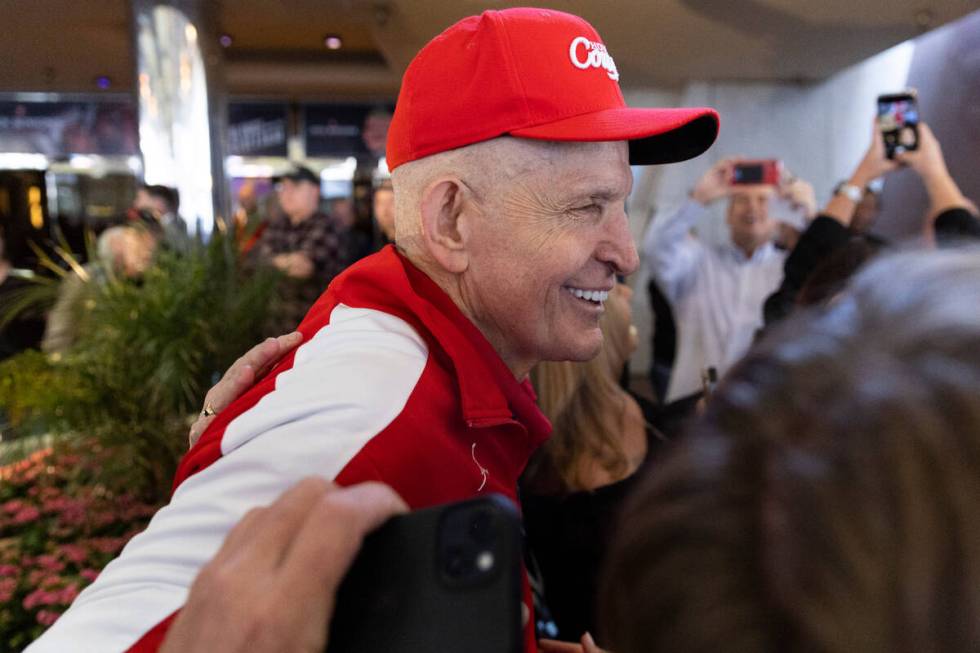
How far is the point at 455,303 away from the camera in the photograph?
1023mm

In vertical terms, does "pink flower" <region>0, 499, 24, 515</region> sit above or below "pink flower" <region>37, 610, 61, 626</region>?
above

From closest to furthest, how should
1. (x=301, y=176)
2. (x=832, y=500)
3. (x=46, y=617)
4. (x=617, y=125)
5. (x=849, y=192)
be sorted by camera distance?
(x=832, y=500) < (x=617, y=125) < (x=46, y=617) < (x=849, y=192) < (x=301, y=176)

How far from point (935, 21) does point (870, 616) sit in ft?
→ 23.5

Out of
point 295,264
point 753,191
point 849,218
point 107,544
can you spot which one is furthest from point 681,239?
point 107,544

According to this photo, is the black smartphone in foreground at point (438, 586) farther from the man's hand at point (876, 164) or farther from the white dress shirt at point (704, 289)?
the white dress shirt at point (704, 289)

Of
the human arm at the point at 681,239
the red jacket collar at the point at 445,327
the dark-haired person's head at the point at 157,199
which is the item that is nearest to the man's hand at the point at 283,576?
the red jacket collar at the point at 445,327

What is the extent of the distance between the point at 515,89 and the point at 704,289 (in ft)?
10.8

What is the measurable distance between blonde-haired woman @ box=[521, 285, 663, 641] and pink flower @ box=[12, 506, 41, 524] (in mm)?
2092

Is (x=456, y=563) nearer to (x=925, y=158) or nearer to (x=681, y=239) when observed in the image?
(x=925, y=158)

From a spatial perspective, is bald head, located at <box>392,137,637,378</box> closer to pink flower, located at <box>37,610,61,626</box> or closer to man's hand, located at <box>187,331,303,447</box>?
man's hand, located at <box>187,331,303,447</box>

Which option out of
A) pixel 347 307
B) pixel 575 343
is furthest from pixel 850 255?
pixel 347 307

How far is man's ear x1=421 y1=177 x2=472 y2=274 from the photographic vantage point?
1.02 metres

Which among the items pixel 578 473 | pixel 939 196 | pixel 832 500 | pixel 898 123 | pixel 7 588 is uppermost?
pixel 898 123

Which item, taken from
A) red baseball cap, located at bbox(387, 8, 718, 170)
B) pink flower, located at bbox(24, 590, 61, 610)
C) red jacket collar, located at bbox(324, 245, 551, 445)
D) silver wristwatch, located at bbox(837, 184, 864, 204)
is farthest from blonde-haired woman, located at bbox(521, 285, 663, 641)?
pink flower, located at bbox(24, 590, 61, 610)
